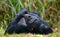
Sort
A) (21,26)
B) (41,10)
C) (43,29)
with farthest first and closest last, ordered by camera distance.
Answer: (41,10), (43,29), (21,26)

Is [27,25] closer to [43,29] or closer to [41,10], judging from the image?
[43,29]

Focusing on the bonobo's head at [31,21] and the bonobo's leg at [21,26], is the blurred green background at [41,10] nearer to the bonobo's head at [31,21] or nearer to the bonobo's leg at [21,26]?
the bonobo's head at [31,21]

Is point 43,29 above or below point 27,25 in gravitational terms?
below

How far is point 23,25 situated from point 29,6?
1656mm

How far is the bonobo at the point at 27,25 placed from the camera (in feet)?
15.8

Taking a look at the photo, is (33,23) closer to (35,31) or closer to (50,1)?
(35,31)

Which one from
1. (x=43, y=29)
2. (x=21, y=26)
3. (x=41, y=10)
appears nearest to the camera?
(x=21, y=26)

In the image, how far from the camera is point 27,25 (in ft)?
15.8

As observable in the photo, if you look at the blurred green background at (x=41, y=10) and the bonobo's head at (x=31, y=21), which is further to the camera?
the blurred green background at (x=41, y=10)

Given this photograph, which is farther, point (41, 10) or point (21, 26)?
point (41, 10)

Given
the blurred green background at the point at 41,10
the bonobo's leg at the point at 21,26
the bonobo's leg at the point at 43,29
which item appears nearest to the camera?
the bonobo's leg at the point at 21,26

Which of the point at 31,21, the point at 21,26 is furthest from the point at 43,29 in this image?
the point at 21,26

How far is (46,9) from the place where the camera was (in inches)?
285

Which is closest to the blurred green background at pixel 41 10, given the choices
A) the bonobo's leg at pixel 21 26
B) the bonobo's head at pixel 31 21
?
the bonobo's head at pixel 31 21
